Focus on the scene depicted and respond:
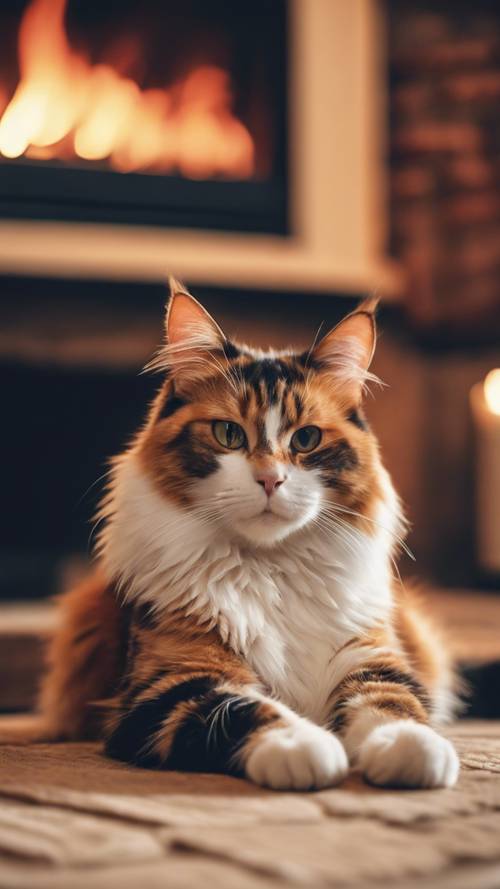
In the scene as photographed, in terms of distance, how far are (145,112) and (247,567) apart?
1469 mm

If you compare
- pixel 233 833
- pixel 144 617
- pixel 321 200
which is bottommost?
pixel 233 833

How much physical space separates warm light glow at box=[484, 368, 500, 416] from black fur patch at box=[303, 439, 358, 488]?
3.67 ft

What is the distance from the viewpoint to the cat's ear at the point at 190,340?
1.13m

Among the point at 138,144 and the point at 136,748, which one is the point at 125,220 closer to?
the point at 138,144

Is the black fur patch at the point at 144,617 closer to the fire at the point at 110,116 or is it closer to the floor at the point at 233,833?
the floor at the point at 233,833

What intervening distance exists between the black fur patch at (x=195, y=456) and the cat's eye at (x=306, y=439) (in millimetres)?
91

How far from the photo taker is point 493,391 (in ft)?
7.05

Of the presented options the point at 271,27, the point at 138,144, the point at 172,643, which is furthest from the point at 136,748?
the point at 271,27

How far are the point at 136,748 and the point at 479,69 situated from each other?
1.86 m

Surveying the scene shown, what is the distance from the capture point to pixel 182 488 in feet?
3.55

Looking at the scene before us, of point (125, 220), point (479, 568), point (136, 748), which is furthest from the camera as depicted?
point (479, 568)

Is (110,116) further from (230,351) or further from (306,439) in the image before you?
(306,439)

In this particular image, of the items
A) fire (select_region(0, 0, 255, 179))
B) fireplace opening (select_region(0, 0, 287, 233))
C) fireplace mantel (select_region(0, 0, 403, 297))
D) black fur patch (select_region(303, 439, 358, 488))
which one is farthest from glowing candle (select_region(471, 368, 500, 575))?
black fur patch (select_region(303, 439, 358, 488))

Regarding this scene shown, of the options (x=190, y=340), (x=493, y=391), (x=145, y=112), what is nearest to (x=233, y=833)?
(x=190, y=340)
